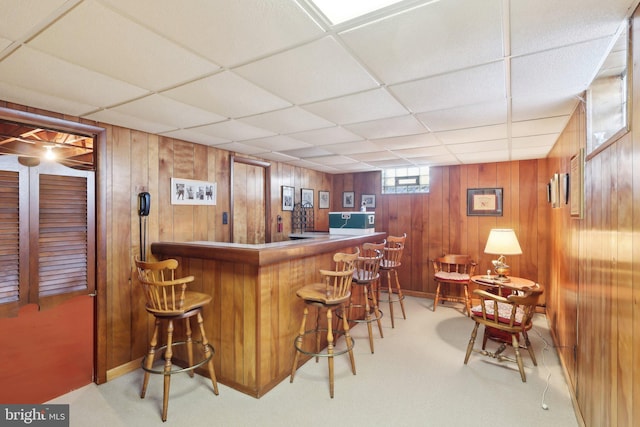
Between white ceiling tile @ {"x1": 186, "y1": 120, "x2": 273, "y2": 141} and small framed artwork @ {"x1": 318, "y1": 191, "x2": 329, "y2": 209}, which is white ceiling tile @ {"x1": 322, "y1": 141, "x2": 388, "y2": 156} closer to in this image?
white ceiling tile @ {"x1": 186, "y1": 120, "x2": 273, "y2": 141}

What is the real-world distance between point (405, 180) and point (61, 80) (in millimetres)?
4945

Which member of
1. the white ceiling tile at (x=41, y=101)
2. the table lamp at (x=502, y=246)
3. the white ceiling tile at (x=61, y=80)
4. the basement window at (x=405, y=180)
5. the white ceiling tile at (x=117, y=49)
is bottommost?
the table lamp at (x=502, y=246)

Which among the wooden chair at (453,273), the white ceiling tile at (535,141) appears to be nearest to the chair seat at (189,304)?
the wooden chair at (453,273)

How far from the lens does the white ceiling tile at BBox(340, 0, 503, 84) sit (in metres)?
1.26

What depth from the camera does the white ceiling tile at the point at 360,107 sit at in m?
2.20

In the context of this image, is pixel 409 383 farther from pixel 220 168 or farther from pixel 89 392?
pixel 220 168

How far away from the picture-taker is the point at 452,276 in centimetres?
461

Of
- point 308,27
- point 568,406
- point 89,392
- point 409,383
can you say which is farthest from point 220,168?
point 568,406

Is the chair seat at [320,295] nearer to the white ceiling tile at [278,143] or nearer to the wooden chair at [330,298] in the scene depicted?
the wooden chair at [330,298]

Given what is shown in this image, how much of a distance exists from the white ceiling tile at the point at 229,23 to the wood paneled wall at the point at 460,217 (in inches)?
169

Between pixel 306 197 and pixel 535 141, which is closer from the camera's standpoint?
pixel 535 141

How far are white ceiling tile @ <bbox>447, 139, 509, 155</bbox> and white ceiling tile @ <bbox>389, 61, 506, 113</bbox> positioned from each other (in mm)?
1481

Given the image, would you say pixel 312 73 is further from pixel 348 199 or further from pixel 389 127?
pixel 348 199

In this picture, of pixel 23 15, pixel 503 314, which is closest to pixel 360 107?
pixel 23 15
